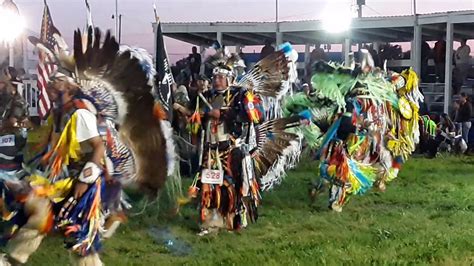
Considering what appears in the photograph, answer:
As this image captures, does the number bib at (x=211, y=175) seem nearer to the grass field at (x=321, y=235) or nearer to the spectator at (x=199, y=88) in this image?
the grass field at (x=321, y=235)

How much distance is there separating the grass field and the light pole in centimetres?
468

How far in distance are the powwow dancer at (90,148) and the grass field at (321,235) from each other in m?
1.07

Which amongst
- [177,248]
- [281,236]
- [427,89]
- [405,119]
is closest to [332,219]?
[281,236]

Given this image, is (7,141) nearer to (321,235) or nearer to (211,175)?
(211,175)

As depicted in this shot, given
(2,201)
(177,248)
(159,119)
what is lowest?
(177,248)

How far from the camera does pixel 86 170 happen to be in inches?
182

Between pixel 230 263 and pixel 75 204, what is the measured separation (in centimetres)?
159

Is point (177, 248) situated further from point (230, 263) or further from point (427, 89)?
point (427, 89)

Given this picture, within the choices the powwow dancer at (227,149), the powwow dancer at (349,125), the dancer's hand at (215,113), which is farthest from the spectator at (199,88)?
the powwow dancer at (349,125)

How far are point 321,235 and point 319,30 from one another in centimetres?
1099

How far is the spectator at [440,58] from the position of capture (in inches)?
626

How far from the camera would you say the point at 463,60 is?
52.0 feet

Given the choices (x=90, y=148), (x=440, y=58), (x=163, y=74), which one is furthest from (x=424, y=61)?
(x=90, y=148)

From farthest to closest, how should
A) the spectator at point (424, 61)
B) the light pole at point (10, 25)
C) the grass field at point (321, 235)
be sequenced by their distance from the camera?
1. the spectator at point (424, 61)
2. the light pole at point (10, 25)
3. the grass field at point (321, 235)
